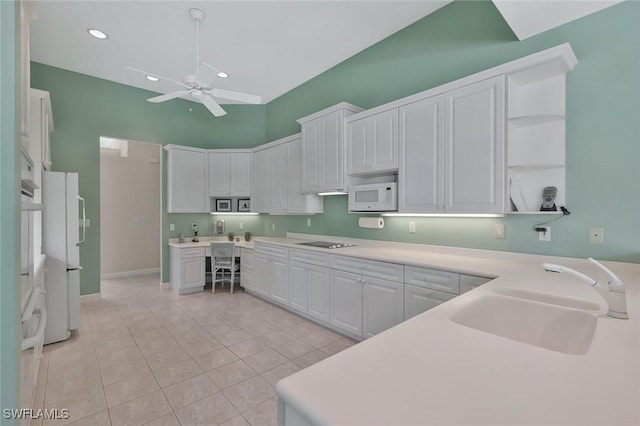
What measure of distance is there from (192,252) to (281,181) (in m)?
1.91

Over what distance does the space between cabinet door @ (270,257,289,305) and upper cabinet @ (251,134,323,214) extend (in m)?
0.80

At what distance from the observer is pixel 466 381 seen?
2.35 ft

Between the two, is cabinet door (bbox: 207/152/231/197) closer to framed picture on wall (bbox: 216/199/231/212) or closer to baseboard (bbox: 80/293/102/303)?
framed picture on wall (bbox: 216/199/231/212)

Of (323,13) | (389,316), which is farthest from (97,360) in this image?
(323,13)

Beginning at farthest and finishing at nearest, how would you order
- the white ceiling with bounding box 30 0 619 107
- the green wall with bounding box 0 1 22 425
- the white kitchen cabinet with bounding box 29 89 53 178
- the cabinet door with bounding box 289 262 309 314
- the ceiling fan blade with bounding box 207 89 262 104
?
the cabinet door with bounding box 289 262 309 314 → the ceiling fan blade with bounding box 207 89 262 104 → the white ceiling with bounding box 30 0 619 107 → the white kitchen cabinet with bounding box 29 89 53 178 → the green wall with bounding box 0 1 22 425

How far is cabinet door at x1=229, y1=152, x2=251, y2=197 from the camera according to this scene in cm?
539

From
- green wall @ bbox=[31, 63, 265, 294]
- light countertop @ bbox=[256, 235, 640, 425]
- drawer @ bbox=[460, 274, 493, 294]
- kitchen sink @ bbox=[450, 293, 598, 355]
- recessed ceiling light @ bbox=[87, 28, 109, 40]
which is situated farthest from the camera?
green wall @ bbox=[31, 63, 265, 294]

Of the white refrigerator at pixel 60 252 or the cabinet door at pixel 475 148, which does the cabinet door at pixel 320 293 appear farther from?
the white refrigerator at pixel 60 252

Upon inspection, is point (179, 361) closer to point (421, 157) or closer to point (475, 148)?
point (421, 157)

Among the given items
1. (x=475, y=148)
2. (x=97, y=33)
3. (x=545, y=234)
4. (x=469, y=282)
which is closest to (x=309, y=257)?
(x=469, y=282)

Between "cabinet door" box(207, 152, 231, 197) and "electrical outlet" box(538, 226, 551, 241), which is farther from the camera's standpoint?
"cabinet door" box(207, 152, 231, 197)

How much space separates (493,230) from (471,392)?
2.33 metres

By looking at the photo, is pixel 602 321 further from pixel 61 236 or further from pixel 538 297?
pixel 61 236

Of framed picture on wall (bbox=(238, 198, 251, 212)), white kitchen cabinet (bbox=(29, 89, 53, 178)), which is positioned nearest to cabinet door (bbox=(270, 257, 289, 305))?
framed picture on wall (bbox=(238, 198, 251, 212))
